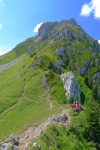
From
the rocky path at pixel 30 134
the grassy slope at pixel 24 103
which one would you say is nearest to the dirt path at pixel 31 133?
the rocky path at pixel 30 134

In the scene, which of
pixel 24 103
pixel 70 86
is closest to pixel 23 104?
pixel 24 103

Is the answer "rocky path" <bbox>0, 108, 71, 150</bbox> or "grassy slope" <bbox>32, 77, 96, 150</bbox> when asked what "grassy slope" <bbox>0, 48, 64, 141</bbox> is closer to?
"rocky path" <bbox>0, 108, 71, 150</bbox>

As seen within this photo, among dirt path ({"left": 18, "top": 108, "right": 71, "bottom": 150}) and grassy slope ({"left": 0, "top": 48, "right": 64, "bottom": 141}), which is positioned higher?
grassy slope ({"left": 0, "top": 48, "right": 64, "bottom": 141})

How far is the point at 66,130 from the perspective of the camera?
75938 millimetres

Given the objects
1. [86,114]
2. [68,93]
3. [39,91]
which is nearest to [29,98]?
[39,91]

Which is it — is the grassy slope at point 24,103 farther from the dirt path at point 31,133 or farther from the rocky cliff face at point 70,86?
the dirt path at point 31,133

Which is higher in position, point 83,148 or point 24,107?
point 24,107

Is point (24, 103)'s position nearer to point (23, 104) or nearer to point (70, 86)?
point (23, 104)

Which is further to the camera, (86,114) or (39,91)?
(39,91)

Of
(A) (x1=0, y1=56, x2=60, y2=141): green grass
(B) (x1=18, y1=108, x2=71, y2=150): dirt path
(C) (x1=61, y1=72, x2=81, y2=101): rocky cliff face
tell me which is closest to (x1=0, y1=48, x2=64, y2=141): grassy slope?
(A) (x1=0, y1=56, x2=60, y2=141): green grass

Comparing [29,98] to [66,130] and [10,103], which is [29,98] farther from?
[66,130]

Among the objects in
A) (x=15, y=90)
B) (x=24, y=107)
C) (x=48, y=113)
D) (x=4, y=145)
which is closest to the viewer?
(x=4, y=145)

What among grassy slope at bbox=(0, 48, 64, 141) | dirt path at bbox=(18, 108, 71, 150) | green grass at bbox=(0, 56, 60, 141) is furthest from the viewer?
grassy slope at bbox=(0, 48, 64, 141)

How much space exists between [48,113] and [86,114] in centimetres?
1361
